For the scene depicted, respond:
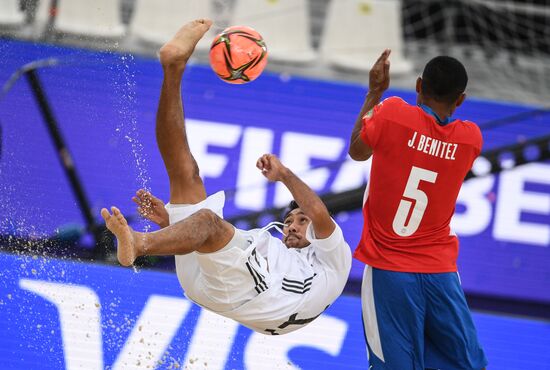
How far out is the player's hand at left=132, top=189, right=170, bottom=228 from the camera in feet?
16.6

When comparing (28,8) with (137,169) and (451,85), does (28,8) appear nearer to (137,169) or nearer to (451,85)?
(137,169)

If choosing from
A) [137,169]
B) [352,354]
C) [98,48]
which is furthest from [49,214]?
[352,354]

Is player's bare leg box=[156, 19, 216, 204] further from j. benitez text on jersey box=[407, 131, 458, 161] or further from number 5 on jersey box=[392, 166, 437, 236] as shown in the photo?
j. benitez text on jersey box=[407, 131, 458, 161]

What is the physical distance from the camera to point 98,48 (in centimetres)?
905

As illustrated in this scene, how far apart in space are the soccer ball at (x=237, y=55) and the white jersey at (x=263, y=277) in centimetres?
75

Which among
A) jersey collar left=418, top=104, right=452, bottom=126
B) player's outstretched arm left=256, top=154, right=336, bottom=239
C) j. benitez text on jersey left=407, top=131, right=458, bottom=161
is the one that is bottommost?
player's outstretched arm left=256, top=154, right=336, bottom=239

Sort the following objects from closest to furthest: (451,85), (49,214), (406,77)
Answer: (451,85), (49,214), (406,77)

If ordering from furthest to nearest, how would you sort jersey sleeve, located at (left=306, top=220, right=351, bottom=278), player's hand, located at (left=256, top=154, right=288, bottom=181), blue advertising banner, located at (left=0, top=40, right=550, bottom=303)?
blue advertising banner, located at (left=0, top=40, right=550, bottom=303)
jersey sleeve, located at (left=306, top=220, right=351, bottom=278)
player's hand, located at (left=256, top=154, right=288, bottom=181)

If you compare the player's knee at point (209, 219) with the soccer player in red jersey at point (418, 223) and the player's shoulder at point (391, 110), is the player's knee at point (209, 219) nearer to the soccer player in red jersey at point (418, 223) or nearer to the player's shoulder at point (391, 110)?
the soccer player in red jersey at point (418, 223)

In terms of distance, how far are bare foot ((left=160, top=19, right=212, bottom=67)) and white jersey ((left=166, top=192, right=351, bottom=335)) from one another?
77cm

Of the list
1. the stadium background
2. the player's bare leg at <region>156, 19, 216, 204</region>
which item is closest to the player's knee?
the player's bare leg at <region>156, 19, 216, 204</region>

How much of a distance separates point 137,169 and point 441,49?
3.91 metres

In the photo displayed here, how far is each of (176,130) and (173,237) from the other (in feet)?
2.61

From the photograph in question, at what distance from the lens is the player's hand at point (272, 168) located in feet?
16.9
